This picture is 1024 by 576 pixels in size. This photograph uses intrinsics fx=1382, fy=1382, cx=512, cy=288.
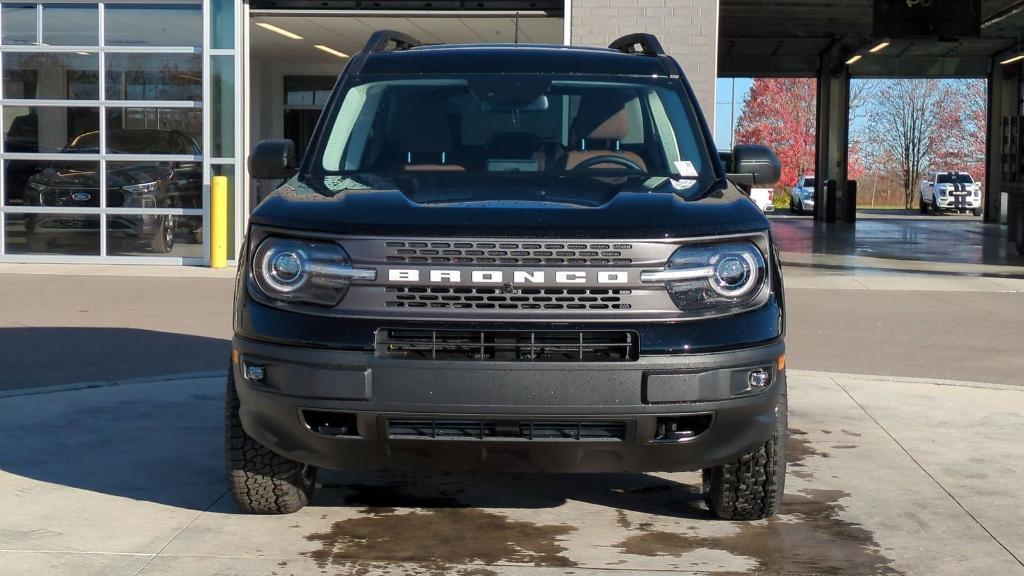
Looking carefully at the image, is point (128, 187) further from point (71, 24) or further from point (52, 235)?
point (71, 24)

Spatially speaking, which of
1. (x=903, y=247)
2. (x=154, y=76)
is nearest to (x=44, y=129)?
(x=154, y=76)

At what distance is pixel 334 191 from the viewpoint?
5.02 metres

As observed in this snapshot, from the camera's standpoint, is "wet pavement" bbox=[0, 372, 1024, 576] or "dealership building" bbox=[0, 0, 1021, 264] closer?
"wet pavement" bbox=[0, 372, 1024, 576]

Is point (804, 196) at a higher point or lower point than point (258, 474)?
higher

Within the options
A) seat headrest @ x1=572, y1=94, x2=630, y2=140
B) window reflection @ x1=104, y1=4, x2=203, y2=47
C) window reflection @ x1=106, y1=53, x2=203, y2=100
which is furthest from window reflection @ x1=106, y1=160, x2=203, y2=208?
seat headrest @ x1=572, y1=94, x2=630, y2=140

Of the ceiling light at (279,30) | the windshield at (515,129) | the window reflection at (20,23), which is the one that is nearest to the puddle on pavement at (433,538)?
the windshield at (515,129)

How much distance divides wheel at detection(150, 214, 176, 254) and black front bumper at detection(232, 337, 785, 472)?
13466mm

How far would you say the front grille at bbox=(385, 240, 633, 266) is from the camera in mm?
4477

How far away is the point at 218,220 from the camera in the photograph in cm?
1734

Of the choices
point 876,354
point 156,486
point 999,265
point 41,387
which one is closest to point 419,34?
point 999,265

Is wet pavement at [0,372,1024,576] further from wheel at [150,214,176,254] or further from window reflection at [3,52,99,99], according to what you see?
window reflection at [3,52,99,99]

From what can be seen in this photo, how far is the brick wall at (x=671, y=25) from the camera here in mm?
17141

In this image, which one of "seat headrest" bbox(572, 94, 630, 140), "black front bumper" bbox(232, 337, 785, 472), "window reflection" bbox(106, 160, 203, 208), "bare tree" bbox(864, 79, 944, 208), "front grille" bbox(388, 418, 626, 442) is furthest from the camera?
"bare tree" bbox(864, 79, 944, 208)

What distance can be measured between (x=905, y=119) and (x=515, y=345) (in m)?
67.4
